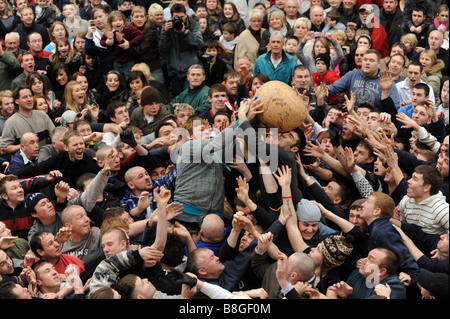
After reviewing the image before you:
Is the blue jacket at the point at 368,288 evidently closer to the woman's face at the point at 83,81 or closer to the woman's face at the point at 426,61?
the woman's face at the point at 426,61

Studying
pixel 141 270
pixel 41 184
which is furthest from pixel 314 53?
pixel 141 270

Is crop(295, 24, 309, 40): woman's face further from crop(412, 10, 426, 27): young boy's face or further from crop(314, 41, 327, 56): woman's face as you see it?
crop(412, 10, 426, 27): young boy's face

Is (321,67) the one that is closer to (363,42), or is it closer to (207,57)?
(363,42)

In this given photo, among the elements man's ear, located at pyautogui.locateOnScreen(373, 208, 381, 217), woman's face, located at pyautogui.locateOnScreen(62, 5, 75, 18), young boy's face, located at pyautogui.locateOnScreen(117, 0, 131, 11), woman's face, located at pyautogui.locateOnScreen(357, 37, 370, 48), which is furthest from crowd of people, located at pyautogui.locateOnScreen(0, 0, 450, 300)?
young boy's face, located at pyautogui.locateOnScreen(117, 0, 131, 11)

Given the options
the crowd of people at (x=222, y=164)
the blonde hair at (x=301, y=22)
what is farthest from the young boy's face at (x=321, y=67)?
the blonde hair at (x=301, y=22)

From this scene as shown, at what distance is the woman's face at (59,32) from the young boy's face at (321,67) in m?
4.30

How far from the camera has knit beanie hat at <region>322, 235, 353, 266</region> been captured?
6.44m

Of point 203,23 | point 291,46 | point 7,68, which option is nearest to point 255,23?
point 291,46

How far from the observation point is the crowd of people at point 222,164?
6.41 m

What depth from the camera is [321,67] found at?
34.7 feet

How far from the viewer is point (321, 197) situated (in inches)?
292

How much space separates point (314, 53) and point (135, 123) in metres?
3.06

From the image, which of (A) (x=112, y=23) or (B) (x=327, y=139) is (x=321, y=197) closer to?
(B) (x=327, y=139)

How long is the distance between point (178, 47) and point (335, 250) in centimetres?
568
